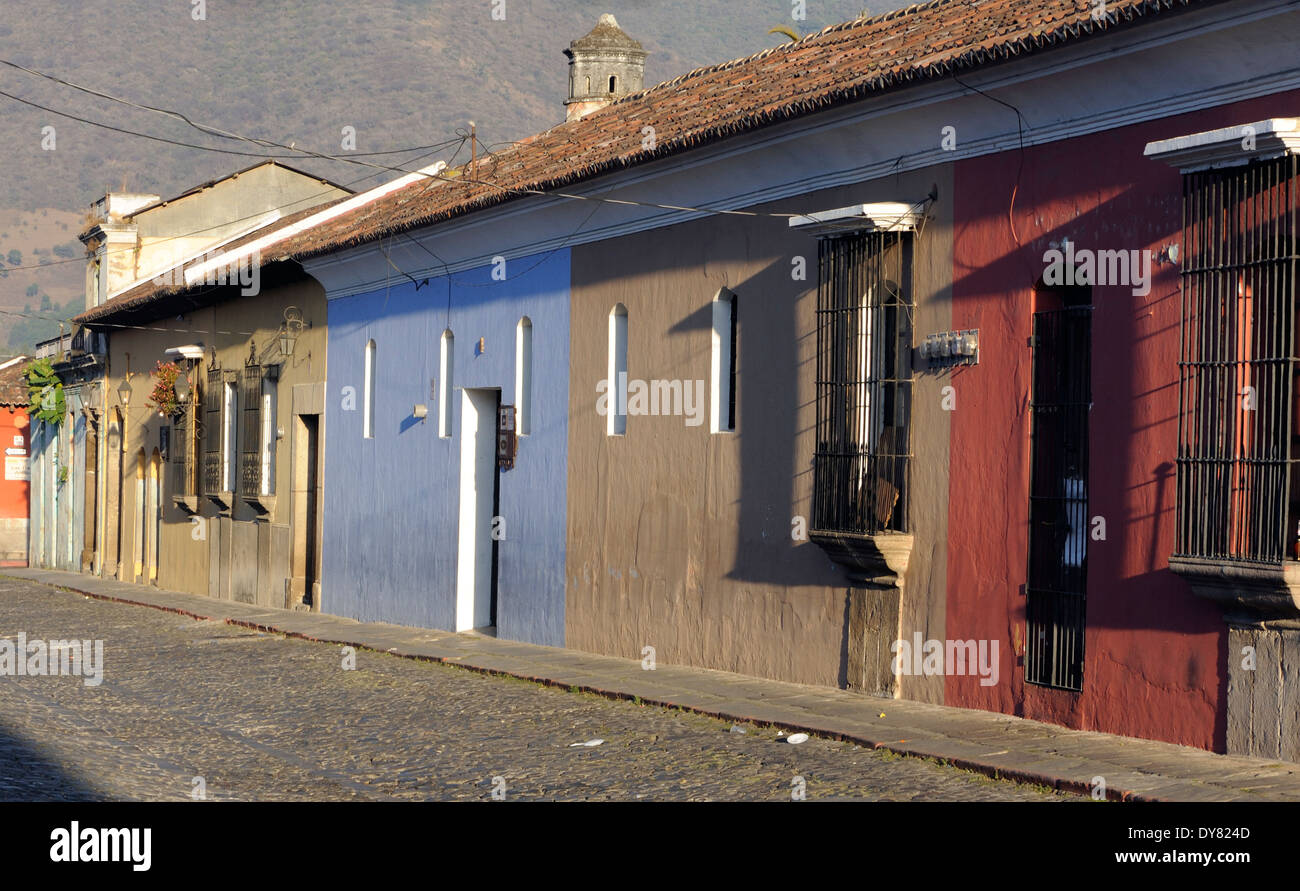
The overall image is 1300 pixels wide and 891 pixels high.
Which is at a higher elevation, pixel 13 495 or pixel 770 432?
pixel 770 432

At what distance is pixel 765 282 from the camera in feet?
39.6

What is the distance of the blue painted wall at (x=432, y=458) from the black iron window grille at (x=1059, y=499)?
6102mm

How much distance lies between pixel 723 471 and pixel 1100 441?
397 cm

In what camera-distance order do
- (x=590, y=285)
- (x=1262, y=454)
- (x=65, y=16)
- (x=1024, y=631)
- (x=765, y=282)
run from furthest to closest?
(x=65, y=16) < (x=590, y=285) < (x=765, y=282) < (x=1024, y=631) < (x=1262, y=454)

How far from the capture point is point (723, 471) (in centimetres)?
1262

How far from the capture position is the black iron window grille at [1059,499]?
31.0 feet

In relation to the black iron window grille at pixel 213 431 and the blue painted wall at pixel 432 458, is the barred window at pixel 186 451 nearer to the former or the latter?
the black iron window grille at pixel 213 431

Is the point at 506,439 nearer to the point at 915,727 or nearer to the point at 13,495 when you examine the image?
the point at 915,727

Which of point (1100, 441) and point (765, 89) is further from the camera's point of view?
point (765, 89)

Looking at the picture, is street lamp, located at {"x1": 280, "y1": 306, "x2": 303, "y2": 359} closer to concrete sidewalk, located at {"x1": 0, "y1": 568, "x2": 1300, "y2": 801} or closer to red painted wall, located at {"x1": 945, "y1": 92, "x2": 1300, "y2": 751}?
concrete sidewalk, located at {"x1": 0, "y1": 568, "x2": 1300, "y2": 801}

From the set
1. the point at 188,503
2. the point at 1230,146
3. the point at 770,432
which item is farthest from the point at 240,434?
the point at 1230,146

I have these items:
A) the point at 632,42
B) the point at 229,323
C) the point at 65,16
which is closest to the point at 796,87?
the point at 632,42

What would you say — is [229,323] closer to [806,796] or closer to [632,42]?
[632,42]

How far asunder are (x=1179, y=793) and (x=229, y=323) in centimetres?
1901
